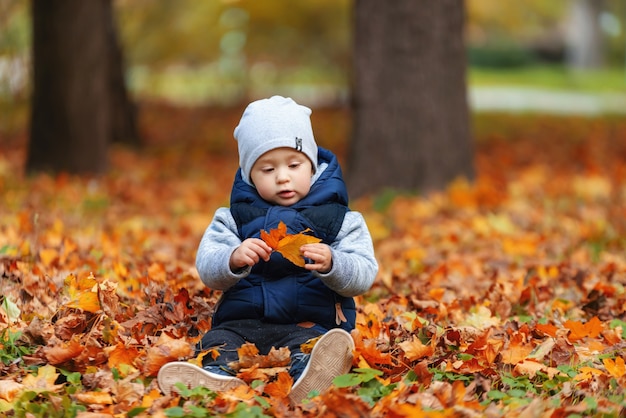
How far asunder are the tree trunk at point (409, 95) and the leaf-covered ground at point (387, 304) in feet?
1.08

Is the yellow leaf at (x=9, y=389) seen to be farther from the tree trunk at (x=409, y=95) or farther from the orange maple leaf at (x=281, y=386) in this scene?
the tree trunk at (x=409, y=95)

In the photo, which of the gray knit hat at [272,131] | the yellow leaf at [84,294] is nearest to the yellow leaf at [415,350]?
the gray knit hat at [272,131]

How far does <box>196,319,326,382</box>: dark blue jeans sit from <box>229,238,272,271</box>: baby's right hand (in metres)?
0.31

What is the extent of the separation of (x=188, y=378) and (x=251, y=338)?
1.30 ft

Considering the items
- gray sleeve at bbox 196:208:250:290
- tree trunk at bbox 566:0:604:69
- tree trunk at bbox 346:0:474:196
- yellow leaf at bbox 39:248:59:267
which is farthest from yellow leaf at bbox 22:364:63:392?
tree trunk at bbox 566:0:604:69

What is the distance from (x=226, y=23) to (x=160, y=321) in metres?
11.9

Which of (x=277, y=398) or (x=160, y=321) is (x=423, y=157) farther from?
(x=277, y=398)

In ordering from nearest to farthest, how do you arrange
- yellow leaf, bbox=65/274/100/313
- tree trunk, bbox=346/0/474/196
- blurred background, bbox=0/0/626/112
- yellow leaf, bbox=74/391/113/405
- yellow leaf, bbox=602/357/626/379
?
yellow leaf, bbox=74/391/113/405 → yellow leaf, bbox=602/357/626/379 → yellow leaf, bbox=65/274/100/313 → tree trunk, bbox=346/0/474/196 → blurred background, bbox=0/0/626/112

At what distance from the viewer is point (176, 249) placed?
604 centimetres

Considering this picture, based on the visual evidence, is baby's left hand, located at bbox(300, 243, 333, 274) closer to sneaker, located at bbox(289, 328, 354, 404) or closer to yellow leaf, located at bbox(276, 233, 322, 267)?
yellow leaf, located at bbox(276, 233, 322, 267)

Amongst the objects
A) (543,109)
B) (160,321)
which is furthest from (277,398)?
(543,109)

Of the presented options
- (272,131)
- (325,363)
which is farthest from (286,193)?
(325,363)

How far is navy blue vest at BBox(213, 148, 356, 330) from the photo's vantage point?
3.66m

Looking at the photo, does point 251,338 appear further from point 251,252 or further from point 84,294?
point 84,294
